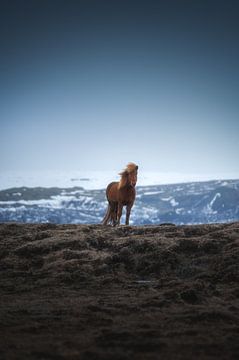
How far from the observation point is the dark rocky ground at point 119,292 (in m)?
4.57

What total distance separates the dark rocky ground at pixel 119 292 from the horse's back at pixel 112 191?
2909mm

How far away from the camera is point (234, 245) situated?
31.4ft

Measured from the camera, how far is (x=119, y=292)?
7.45 meters

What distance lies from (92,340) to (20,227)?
889 cm

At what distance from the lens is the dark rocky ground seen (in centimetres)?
457

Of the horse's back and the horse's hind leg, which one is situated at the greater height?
the horse's back

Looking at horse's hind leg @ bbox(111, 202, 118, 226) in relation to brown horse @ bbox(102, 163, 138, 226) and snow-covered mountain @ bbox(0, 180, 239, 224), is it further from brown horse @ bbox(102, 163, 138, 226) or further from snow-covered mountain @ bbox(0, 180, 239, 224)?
snow-covered mountain @ bbox(0, 180, 239, 224)

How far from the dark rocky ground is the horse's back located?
2.91m

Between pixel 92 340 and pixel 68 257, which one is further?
pixel 68 257

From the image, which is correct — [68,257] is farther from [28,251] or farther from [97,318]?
[97,318]

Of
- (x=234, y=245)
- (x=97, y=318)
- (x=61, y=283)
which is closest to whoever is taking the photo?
(x=97, y=318)

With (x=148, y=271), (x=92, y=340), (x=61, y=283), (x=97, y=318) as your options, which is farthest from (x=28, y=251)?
(x=92, y=340)

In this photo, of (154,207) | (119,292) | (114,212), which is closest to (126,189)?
(114,212)

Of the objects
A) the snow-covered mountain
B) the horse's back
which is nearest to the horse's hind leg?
the horse's back
